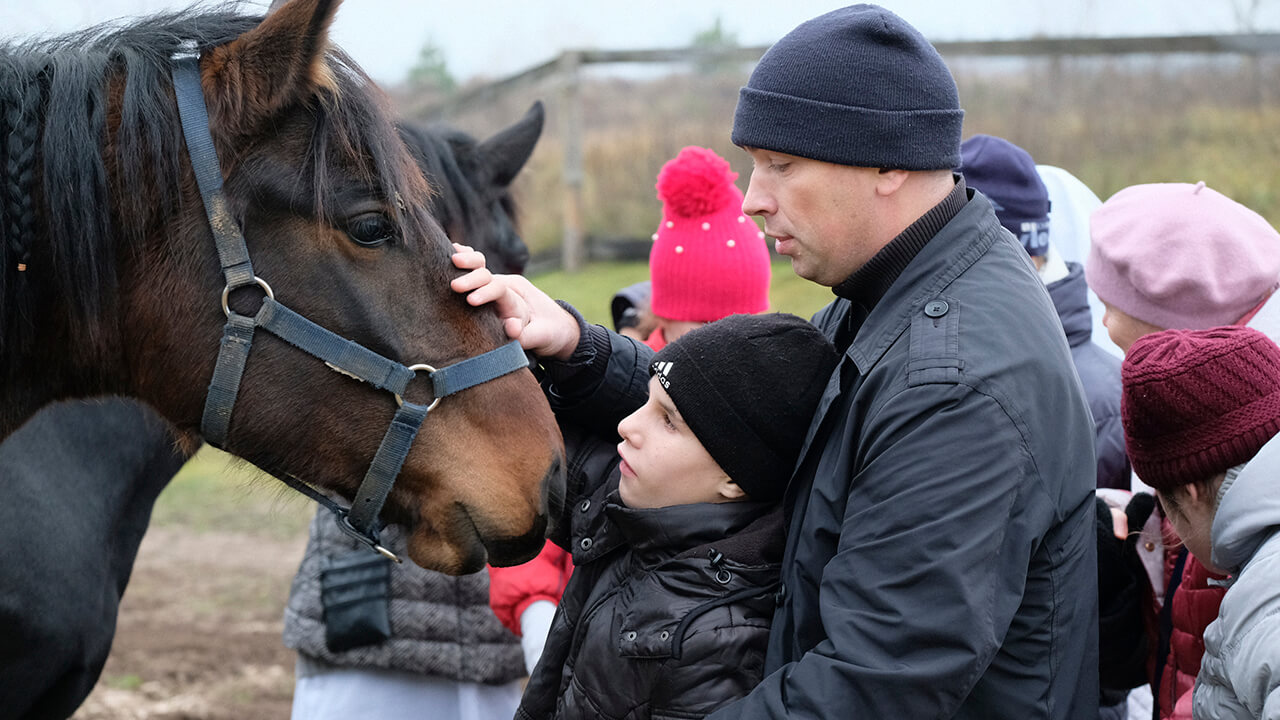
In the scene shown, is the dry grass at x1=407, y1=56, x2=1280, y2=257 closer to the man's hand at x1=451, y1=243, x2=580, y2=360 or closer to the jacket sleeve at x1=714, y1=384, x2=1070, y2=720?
the man's hand at x1=451, y1=243, x2=580, y2=360

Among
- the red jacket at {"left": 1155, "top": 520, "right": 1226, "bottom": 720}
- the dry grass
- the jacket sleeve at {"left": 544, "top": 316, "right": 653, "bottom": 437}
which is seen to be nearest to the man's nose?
the jacket sleeve at {"left": 544, "top": 316, "right": 653, "bottom": 437}

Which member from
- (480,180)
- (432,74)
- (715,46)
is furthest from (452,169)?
(432,74)

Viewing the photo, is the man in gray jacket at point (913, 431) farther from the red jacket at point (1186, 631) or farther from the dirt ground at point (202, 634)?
the dirt ground at point (202, 634)

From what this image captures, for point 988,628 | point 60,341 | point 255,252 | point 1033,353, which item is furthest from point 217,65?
point 988,628

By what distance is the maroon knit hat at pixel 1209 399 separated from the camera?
152 cm

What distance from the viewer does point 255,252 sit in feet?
5.72

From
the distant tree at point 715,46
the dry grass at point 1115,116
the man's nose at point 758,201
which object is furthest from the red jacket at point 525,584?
the distant tree at point 715,46

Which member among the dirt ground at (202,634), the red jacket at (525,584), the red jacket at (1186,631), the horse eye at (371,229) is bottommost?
the dirt ground at (202,634)

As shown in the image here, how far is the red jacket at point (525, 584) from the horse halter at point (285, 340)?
74 cm

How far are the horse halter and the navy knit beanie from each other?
0.67 meters

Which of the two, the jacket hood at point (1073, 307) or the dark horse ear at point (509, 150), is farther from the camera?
the dark horse ear at point (509, 150)

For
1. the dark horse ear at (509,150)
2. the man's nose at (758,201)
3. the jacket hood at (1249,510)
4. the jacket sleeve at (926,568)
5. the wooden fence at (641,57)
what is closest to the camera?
the jacket sleeve at (926,568)

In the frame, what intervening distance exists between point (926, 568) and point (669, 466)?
0.49 m

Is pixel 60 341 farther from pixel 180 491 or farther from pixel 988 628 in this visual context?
pixel 180 491
